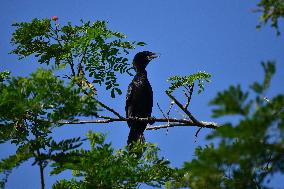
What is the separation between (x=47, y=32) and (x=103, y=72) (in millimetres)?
1123

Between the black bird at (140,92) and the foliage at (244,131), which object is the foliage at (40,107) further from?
the black bird at (140,92)

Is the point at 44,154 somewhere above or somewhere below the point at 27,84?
below

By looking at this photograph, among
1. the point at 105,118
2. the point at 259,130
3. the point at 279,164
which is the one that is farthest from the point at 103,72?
the point at 259,130

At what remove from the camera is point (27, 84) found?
4262 millimetres

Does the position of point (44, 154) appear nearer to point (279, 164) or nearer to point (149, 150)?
point (149, 150)

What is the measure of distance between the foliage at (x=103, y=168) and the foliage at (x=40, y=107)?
0.19 m

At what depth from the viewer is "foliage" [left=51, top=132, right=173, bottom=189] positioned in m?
4.30

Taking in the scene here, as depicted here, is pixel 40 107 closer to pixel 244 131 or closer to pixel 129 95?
pixel 244 131

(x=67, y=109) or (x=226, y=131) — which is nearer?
(x=226, y=131)

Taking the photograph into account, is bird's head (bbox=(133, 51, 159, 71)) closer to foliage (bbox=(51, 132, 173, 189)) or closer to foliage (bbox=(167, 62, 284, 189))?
foliage (bbox=(51, 132, 173, 189))

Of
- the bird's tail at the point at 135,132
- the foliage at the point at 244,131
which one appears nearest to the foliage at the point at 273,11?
the foliage at the point at 244,131

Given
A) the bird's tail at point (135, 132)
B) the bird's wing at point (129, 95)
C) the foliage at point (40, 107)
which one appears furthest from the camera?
the bird's wing at point (129, 95)

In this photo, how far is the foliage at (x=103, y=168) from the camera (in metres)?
4.30

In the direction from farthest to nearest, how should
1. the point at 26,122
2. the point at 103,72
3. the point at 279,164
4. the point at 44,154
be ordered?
the point at 103,72 < the point at 26,122 < the point at 44,154 < the point at 279,164
